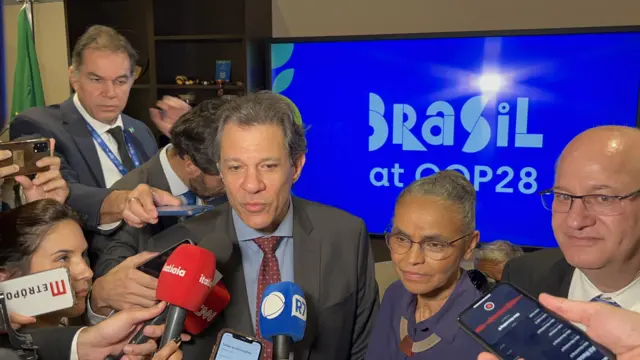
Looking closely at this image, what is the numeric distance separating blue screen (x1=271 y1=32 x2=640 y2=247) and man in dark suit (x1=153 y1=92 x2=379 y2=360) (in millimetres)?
1577

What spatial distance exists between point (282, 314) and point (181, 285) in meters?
0.21

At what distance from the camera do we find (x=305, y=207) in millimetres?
1610

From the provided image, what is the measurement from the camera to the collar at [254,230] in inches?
58.2

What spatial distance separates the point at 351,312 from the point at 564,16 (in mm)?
2342

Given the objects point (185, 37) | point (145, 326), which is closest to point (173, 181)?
point (145, 326)

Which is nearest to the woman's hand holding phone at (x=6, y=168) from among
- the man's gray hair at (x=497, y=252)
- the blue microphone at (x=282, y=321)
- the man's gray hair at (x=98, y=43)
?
the blue microphone at (x=282, y=321)

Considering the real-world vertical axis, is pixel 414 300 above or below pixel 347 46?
below

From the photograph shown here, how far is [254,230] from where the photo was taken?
1.48m

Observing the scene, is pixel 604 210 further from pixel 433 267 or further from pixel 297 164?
pixel 297 164

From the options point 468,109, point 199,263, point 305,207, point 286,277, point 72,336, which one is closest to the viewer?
point 199,263

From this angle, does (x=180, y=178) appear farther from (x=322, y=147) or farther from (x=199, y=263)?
(x=322, y=147)

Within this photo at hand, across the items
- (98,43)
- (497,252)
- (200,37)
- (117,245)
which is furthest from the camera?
(200,37)

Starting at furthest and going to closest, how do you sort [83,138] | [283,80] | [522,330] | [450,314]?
1. [283,80]
2. [83,138]
3. [450,314]
4. [522,330]

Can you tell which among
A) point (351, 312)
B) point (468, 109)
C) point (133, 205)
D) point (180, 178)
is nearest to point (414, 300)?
point (351, 312)
